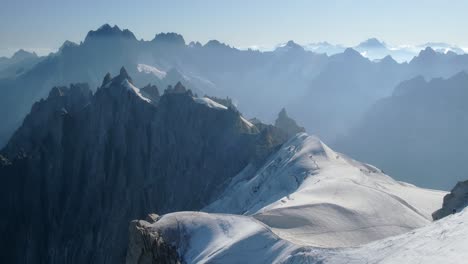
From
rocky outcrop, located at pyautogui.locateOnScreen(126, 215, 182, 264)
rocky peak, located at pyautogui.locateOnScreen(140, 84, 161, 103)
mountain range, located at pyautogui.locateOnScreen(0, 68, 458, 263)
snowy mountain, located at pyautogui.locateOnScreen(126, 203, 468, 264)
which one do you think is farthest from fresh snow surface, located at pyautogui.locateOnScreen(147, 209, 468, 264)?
rocky peak, located at pyautogui.locateOnScreen(140, 84, 161, 103)

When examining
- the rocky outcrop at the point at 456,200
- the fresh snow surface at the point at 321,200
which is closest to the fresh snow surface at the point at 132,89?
the fresh snow surface at the point at 321,200

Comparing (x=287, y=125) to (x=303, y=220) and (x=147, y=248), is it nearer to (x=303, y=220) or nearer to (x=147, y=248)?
(x=303, y=220)

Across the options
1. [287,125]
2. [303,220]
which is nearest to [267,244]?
[303,220]

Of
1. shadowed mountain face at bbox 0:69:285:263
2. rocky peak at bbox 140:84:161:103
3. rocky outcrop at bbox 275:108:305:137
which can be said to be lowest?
shadowed mountain face at bbox 0:69:285:263

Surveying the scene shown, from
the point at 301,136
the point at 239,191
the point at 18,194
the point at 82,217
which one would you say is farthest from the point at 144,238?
the point at 18,194

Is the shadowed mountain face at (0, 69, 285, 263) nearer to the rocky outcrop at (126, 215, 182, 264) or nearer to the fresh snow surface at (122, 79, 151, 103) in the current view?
the fresh snow surface at (122, 79, 151, 103)

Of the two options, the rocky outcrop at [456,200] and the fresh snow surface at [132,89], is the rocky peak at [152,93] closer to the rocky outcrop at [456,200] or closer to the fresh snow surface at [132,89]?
the fresh snow surface at [132,89]
